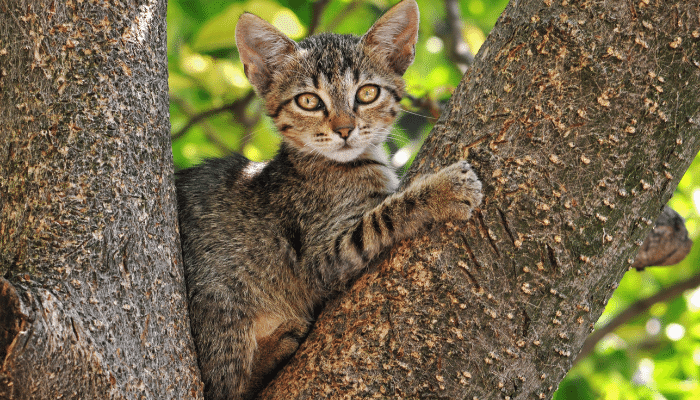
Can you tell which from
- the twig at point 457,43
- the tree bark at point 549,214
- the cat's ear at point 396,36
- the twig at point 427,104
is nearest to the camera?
Result: the tree bark at point 549,214

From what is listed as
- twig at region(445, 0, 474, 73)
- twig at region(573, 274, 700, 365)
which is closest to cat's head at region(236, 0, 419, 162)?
twig at region(445, 0, 474, 73)

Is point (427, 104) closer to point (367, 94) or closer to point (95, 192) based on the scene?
point (367, 94)

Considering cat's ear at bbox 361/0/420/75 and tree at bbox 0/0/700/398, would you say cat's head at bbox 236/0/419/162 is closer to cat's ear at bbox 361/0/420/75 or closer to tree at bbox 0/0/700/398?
cat's ear at bbox 361/0/420/75

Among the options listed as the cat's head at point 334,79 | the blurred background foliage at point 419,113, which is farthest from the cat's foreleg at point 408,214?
the blurred background foliage at point 419,113

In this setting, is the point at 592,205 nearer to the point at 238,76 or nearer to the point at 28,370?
the point at 28,370

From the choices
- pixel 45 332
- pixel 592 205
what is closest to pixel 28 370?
pixel 45 332

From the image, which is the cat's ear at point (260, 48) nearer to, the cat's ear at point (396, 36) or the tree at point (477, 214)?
the cat's ear at point (396, 36)
